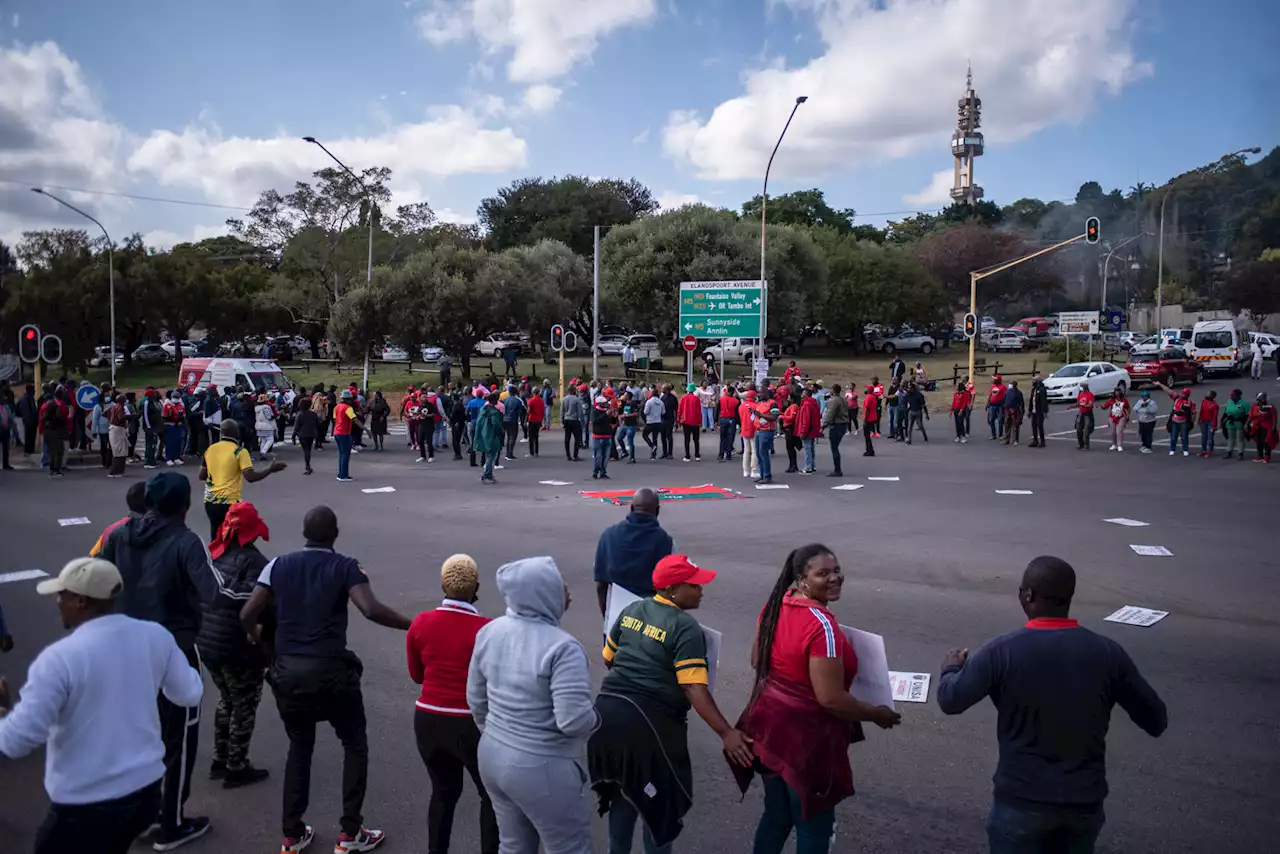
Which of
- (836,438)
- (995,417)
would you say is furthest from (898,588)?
(995,417)

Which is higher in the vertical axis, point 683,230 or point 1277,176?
point 1277,176

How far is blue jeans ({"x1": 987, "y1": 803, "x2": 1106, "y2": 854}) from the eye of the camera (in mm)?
3559

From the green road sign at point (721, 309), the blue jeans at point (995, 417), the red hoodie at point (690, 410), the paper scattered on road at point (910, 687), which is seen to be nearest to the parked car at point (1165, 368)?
the blue jeans at point (995, 417)

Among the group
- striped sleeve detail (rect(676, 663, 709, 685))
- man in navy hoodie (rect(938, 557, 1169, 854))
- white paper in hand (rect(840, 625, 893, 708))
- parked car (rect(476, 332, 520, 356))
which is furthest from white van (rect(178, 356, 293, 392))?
→ man in navy hoodie (rect(938, 557, 1169, 854))

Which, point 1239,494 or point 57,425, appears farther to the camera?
point 57,425

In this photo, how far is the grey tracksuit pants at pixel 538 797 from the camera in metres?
3.71

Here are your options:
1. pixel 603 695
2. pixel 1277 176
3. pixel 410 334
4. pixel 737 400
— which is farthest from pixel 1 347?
pixel 1277 176

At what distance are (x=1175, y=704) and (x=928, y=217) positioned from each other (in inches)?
3733

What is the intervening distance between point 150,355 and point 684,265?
34.9m

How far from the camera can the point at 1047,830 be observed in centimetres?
356

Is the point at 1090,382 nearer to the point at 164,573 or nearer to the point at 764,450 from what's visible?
the point at 764,450

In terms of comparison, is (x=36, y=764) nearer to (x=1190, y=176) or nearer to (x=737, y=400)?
(x=737, y=400)

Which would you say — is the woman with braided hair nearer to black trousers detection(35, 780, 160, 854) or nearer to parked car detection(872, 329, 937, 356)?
black trousers detection(35, 780, 160, 854)

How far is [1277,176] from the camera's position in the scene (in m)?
80.4
